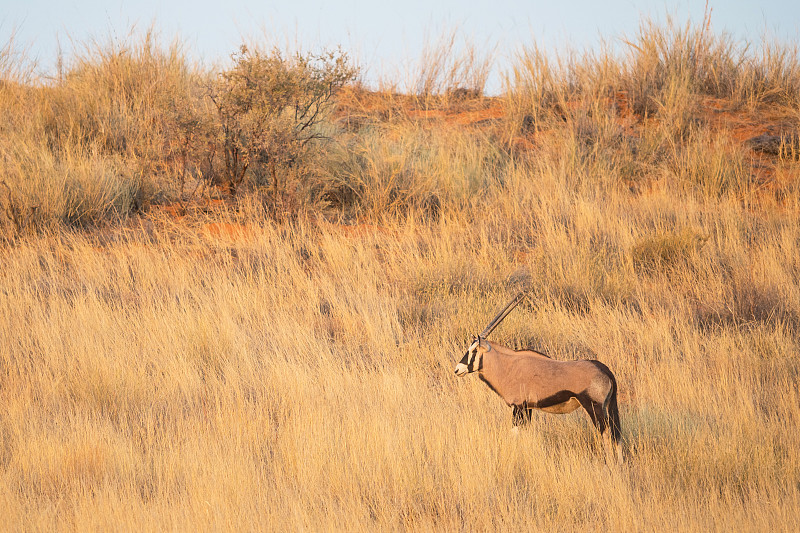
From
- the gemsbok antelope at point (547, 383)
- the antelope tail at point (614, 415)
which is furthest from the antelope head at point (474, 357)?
the antelope tail at point (614, 415)

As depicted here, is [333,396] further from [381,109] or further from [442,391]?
[381,109]

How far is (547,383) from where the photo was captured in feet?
10.5

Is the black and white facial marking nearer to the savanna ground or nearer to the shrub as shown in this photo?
the savanna ground

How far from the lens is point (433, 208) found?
9188mm

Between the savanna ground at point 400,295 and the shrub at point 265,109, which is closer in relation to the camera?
Result: the savanna ground at point 400,295

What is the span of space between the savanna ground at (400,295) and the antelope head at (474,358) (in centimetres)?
39

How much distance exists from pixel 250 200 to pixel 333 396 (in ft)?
16.4

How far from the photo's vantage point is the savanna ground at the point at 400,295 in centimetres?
315

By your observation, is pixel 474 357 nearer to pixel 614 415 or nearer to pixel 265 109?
pixel 614 415

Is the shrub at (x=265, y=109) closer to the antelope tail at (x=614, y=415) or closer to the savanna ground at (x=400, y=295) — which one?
the savanna ground at (x=400, y=295)

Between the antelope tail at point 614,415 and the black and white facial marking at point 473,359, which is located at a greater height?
the black and white facial marking at point 473,359

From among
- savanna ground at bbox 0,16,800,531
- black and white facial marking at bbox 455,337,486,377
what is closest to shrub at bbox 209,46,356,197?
savanna ground at bbox 0,16,800,531

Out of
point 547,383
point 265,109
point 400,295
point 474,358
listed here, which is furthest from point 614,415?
point 265,109

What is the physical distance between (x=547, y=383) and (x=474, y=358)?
0.41 metres
